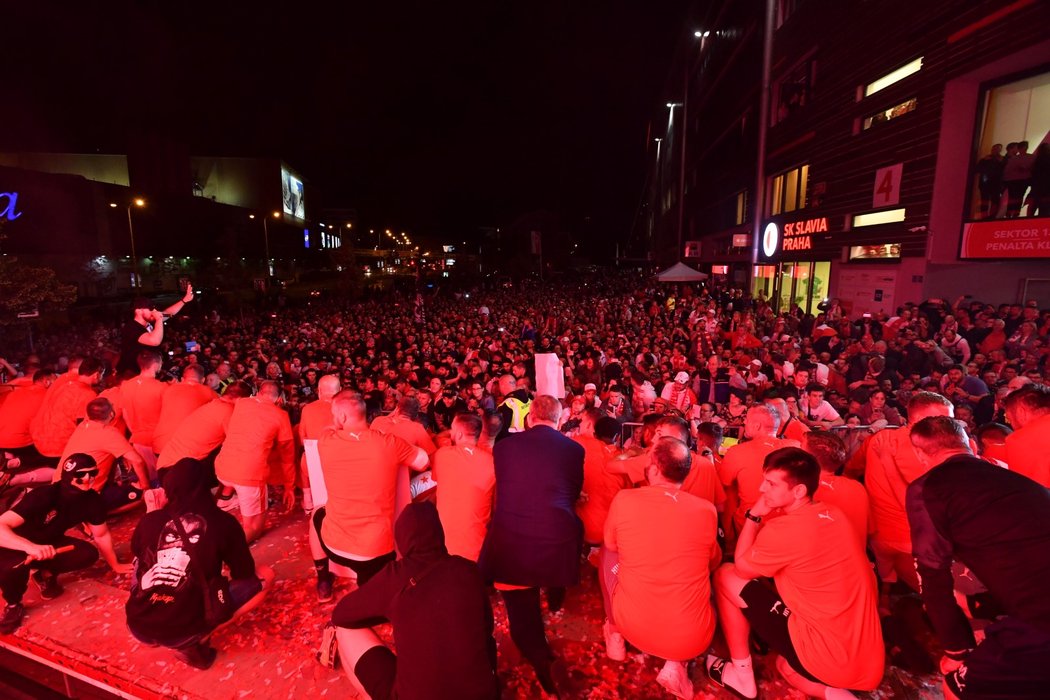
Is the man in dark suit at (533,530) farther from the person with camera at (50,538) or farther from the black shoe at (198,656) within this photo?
the person with camera at (50,538)

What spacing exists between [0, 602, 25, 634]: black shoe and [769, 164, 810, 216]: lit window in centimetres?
2211

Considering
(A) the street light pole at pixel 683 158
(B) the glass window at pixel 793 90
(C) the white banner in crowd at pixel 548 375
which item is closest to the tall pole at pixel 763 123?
(B) the glass window at pixel 793 90

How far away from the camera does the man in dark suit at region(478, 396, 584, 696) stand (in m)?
2.97

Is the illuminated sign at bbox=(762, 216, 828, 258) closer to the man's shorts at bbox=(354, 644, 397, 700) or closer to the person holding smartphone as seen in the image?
the person holding smartphone

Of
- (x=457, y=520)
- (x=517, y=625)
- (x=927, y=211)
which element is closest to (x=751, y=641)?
(x=517, y=625)

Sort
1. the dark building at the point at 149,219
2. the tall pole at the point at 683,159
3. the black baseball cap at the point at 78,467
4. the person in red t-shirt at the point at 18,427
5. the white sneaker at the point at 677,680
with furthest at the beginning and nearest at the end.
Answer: the tall pole at the point at 683,159
the dark building at the point at 149,219
the person in red t-shirt at the point at 18,427
the black baseball cap at the point at 78,467
the white sneaker at the point at 677,680

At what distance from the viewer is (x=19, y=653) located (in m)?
3.46

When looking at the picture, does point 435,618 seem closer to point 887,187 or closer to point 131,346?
point 131,346

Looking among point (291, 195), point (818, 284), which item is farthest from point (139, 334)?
point (291, 195)

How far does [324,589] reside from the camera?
3676 millimetres

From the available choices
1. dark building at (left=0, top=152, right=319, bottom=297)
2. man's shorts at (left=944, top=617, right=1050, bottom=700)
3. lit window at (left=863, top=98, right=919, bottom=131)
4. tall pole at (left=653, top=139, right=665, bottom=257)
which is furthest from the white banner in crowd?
tall pole at (left=653, top=139, right=665, bottom=257)

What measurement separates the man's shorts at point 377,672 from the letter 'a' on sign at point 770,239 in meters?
22.9

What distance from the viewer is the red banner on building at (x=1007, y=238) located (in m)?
10.3

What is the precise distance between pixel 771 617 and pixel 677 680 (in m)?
0.62
